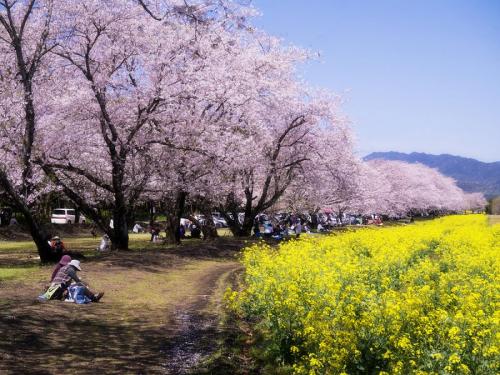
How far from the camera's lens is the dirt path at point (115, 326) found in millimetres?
8164

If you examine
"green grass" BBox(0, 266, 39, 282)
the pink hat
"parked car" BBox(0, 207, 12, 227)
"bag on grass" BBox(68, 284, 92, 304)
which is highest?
"parked car" BBox(0, 207, 12, 227)

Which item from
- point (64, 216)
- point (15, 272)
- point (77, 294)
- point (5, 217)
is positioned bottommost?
point (77, 294)

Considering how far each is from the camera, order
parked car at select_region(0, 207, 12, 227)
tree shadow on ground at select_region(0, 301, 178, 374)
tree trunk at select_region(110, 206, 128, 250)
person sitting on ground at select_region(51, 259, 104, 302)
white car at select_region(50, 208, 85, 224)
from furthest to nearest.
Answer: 1. white car at select_region(50, 208, 85, 224)
2. parked car at select_region(0, 207, 12, 227)
3. tree trunk at select_region(110, 206, 128, 250)
4. person sitting on ground at select_region(51, 259, 104, 302)
5. tree shadow on ground at select_region(0, 301, 178, 374)

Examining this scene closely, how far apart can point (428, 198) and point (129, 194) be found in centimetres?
8247

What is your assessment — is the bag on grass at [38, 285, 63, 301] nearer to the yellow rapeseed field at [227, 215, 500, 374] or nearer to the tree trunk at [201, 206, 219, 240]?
the yellow rapeseed field at [227, 215, 500, 374]

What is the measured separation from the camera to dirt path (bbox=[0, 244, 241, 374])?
8164 millimetres

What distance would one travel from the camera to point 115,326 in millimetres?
10516

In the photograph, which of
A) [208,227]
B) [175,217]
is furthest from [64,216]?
[175,217]

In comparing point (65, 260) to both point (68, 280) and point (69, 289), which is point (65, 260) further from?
point (69, 289)

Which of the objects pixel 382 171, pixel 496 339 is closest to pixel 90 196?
pixel 496 339

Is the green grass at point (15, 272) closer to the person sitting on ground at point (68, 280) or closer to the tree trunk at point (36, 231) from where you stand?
the tree trunk at point (36, 231)

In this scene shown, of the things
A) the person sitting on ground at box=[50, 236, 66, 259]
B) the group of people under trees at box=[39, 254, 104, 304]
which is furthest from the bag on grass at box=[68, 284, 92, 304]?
the person sitting on ground at box=[50, 236, 66, 259]

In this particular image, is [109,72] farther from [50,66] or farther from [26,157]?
[26,157]

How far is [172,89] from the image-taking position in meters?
21.3
